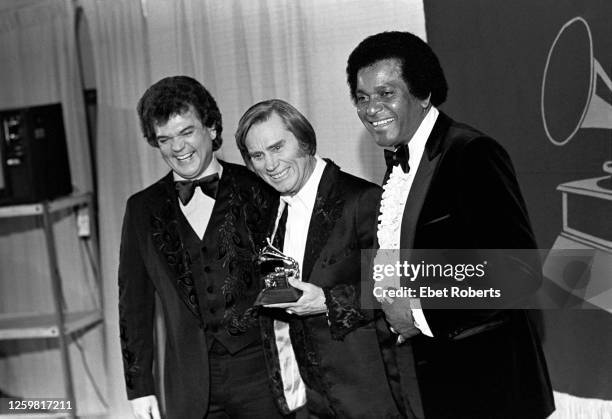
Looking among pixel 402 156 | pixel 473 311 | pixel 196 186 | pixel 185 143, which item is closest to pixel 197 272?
pixel 196 186

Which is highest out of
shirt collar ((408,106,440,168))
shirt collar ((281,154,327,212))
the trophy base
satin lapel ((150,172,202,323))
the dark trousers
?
shirt collar ((408,106,440,168))

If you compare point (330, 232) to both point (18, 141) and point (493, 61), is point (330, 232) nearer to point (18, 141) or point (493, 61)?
point (493, 61)

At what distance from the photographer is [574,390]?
87.9 inches

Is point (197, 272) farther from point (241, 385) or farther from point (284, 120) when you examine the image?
point (284, 120)

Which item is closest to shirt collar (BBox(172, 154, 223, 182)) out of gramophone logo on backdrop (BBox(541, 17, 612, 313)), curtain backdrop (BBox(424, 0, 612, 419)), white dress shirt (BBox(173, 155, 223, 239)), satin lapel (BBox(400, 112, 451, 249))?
white dress shirt (BBox(173, 155, 223, 239))

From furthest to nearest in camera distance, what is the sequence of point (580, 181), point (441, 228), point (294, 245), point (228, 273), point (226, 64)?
point (226, 64), point (580, 181), point (228, 273), point (294, 245), point (441, 228)

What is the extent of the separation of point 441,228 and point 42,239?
7.74 feet

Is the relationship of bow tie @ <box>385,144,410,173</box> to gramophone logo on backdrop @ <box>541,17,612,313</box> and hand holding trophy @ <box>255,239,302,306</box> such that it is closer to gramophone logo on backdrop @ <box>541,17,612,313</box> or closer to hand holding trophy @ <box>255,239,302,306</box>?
hand holding trophy @ <box>255,239,302,306</box>

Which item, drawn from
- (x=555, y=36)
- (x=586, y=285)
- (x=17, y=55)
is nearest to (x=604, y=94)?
(x=555, y=36)

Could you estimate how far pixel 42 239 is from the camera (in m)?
3.36

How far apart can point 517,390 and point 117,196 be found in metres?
1.90

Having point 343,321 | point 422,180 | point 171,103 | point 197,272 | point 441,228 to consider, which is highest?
point 171,103

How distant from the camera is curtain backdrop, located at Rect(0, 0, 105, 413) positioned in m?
3.08

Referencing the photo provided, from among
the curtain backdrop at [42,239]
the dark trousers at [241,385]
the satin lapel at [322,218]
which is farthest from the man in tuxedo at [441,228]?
the curtain backdrop at [42,239]
